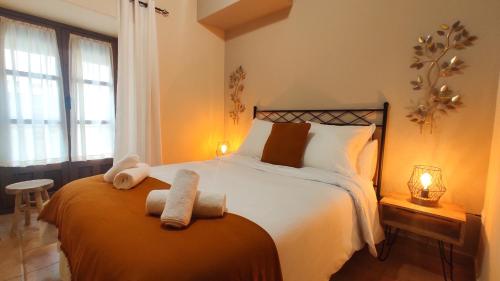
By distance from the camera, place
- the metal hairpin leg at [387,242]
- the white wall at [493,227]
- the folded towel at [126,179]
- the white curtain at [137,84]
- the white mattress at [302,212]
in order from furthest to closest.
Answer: the white curtain at [137,84]
the metal hairpin leg at [387,242]
the folded towel at [126,179]
the white wall at [493,227]
the white mattress at [302,212]

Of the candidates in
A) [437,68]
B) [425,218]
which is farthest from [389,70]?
[425,218]

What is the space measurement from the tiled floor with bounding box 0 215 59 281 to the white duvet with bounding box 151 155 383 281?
93 cm

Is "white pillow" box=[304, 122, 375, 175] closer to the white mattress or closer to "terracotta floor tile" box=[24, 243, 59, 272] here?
the white mattress

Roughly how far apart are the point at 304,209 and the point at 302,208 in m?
0.01

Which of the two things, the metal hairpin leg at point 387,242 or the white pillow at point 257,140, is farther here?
the white pillow at point 257,140

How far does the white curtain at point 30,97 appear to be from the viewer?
7.90 feet

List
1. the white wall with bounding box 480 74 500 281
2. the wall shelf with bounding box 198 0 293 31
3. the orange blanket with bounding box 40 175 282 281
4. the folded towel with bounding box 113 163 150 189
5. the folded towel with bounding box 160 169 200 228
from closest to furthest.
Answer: the orange blanket with bounding box 40 175 282 281 < the folded towel with bounding box 160 169 200 228 < the white wall with bounding box 480 74 500 281 < the folded towel with bounding box 113 163 150 189 < the wall shelf with bounding box 198 0 293 31

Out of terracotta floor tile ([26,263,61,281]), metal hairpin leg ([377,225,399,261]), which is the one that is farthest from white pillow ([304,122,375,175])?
terracotta floor tile ([26,263,61,281])

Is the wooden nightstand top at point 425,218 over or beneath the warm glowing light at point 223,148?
beneath

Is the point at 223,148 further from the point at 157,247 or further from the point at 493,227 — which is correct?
the point at 493,227

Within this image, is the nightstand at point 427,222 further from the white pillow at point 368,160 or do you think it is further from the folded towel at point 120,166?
the folded towel at point 120,166

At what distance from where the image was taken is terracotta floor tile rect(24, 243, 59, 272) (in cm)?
162

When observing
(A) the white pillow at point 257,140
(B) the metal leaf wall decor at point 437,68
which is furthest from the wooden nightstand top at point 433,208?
(A) the white pillow at point 257,140

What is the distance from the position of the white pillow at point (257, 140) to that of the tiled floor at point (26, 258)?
1.74 metres
